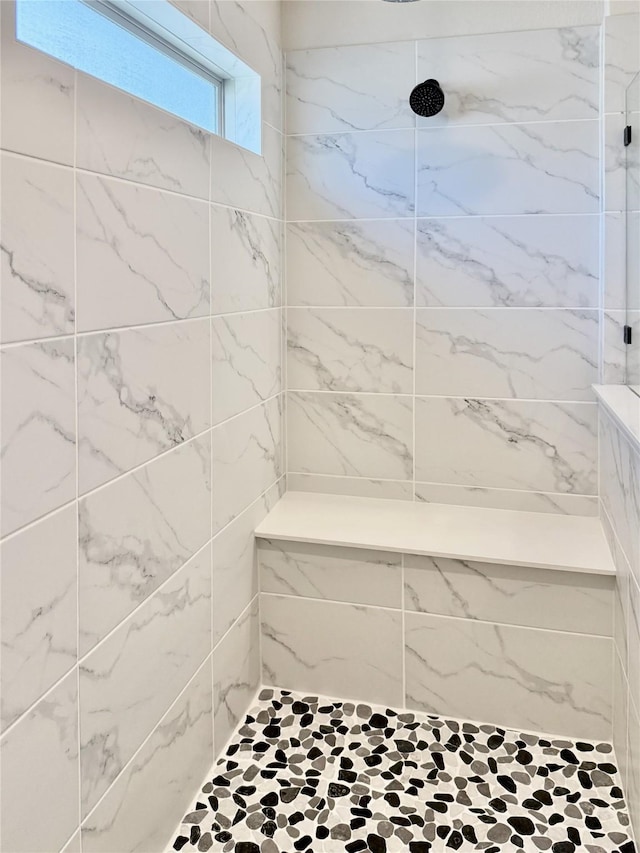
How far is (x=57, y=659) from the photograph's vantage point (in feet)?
4.25

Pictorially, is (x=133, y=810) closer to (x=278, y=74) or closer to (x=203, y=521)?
(x=203, y=521)

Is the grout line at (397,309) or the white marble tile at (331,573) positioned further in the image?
the white marble tile at (331,573)

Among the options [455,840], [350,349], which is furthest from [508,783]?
[350,349]

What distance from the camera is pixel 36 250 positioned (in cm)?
120

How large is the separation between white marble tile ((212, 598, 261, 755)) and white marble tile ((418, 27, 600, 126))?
181cm

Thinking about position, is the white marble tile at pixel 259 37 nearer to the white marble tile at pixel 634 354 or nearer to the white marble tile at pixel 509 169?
the white marble tile at pixel 509 169

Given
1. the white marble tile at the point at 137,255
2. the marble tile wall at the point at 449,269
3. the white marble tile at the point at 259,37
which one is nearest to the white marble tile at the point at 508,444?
the marble tile wall at the point at 449,269

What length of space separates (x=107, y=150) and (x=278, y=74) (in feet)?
4.26

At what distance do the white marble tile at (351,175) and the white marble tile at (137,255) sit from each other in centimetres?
80

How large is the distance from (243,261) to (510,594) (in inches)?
50.9

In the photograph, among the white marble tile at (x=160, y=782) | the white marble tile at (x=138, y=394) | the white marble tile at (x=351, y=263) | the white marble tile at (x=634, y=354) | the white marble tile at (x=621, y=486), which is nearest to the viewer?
the white marble tile at (x=138, y=394)

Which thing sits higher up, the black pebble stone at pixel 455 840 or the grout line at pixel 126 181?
the grout line at pixel 126 181

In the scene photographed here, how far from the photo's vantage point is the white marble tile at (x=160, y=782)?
1.49 meters

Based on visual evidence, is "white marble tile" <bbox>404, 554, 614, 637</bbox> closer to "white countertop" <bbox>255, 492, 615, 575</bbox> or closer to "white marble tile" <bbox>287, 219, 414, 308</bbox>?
"white countertop" <bbox>255, 492, 615, 575</bbox>
